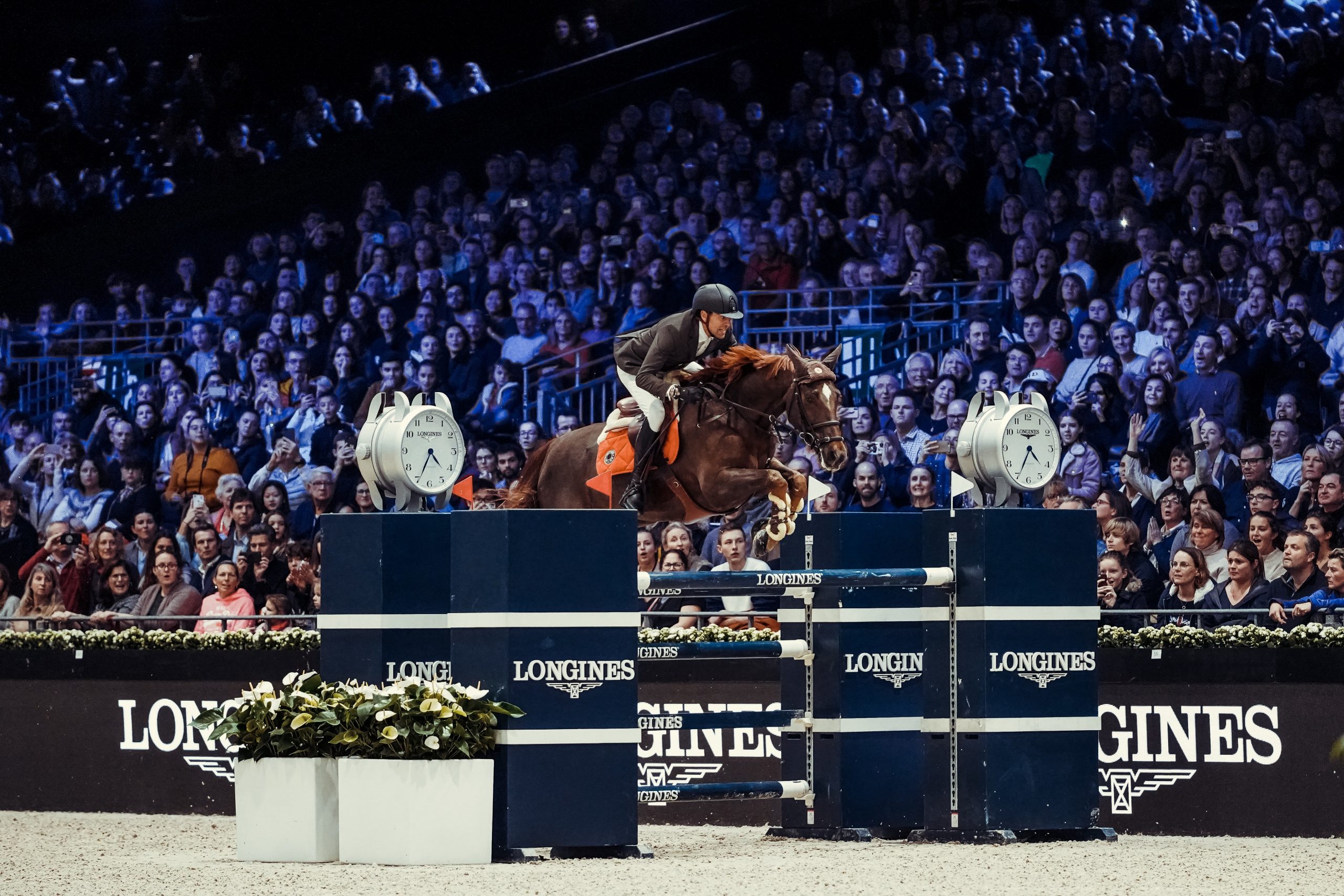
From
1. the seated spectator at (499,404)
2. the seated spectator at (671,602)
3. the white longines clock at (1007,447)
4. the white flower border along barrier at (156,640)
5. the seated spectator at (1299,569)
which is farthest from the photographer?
the seated spectator at (499,404)

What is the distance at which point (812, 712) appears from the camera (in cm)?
855

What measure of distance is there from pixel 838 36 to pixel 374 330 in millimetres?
5251

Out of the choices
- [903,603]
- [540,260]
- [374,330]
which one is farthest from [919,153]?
[903,603]

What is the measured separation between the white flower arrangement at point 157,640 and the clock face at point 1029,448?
179 inches

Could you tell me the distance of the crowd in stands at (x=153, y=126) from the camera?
19.8m

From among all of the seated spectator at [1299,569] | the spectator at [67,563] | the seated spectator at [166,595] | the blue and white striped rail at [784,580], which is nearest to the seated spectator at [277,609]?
the seated spectator at [166,595]

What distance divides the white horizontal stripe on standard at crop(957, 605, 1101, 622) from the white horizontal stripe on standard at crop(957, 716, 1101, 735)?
43 centimetres

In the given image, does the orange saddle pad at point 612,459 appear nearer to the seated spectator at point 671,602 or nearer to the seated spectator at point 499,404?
the seated spectator at point 671,602

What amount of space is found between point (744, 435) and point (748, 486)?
337mm

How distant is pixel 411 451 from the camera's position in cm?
766

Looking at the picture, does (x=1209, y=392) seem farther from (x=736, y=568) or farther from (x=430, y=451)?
(x=430, y=451)

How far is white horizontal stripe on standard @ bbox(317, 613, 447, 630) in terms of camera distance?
304 inches

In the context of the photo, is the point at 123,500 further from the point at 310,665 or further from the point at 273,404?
the point at 310,665

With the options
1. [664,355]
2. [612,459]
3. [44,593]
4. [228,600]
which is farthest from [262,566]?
[664,355]
